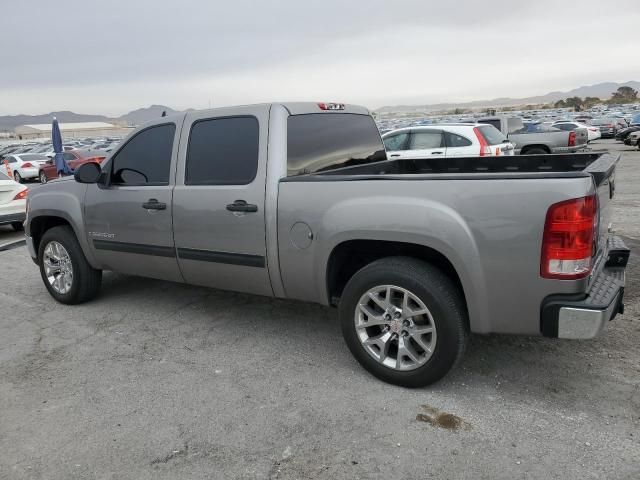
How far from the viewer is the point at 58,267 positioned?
541 centimetres

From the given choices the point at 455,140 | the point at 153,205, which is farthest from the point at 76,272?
the point at 455,140

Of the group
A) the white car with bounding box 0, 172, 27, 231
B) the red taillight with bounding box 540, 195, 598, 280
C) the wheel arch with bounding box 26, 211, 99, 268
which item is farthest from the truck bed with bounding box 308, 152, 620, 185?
the white car with bounding box 0, 172, 27, 231

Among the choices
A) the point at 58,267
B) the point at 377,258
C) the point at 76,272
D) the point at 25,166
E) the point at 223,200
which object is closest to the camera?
the point at 377,258

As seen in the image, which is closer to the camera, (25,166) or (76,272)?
(76,272)

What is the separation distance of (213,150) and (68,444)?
7.55ft

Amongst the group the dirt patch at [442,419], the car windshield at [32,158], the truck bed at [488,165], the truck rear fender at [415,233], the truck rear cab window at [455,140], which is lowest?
the dirt patch at [442,419]

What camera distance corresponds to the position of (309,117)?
4211 mm

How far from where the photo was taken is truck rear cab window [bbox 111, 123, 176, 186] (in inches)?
178

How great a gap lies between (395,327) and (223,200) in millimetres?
1612

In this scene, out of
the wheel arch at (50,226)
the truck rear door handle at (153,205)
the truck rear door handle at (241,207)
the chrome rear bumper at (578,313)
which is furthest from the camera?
the wheel arch at (50,226)

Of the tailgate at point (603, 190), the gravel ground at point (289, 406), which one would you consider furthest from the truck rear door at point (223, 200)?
the tailgate at point (603, 190)

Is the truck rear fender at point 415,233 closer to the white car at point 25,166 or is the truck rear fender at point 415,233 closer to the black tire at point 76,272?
the black tire at point 76,272

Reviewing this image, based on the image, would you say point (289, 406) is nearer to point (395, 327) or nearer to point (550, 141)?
point (395, 327)

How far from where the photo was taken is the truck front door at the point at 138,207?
447 centimetres
